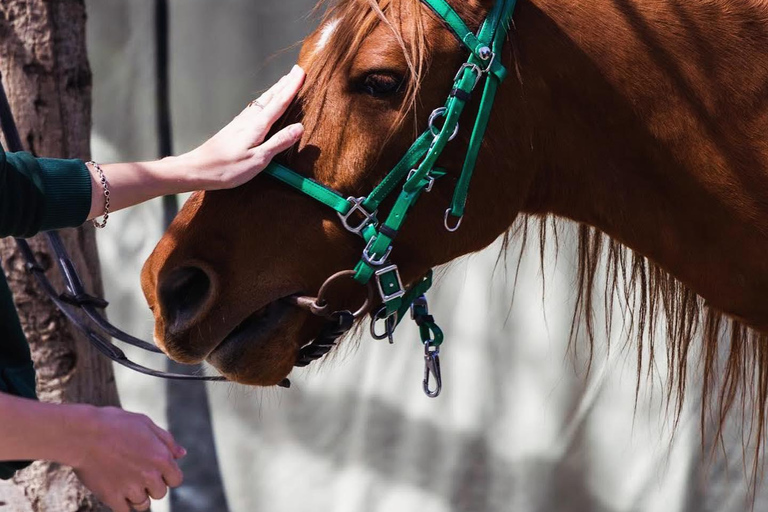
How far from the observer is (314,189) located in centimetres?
163

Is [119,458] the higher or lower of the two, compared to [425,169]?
lower

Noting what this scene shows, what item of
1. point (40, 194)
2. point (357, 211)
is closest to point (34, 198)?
point (40, 194)

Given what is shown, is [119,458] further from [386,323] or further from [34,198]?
[386,323]

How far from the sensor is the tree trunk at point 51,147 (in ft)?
8.66

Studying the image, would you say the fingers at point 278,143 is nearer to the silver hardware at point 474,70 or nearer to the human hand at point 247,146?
the human hand at point 247,146

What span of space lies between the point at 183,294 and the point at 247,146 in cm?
30

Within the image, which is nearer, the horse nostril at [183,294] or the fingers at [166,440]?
the fingers at [166,440]

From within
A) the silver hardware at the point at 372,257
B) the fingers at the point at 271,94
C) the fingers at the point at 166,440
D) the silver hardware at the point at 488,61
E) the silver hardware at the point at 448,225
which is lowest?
the fingers at the point at 166,440

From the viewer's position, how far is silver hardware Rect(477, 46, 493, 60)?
1.62 m

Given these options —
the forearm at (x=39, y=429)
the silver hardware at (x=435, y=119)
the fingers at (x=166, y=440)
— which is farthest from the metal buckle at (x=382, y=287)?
the forearm at (x=39, y=429)

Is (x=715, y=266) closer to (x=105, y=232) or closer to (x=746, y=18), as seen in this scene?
(x=746, y=18)

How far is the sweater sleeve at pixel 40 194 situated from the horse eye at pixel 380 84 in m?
0.51

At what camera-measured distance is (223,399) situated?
3.51m

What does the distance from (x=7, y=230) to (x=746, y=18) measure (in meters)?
1.38
